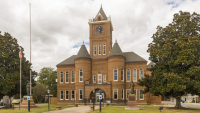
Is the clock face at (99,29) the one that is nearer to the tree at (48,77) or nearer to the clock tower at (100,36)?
the clock tower at (100,36)

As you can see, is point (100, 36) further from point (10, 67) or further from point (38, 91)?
point (38, 91)

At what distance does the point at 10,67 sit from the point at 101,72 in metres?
17.8

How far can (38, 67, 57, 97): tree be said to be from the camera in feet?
221

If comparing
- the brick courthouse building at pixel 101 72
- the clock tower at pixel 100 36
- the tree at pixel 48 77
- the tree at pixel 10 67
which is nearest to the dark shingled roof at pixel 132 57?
the brick courthouse building at pixel 101 72

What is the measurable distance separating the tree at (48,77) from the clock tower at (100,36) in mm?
29906

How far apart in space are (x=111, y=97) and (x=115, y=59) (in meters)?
7.64

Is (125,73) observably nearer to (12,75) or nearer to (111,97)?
(111,97)

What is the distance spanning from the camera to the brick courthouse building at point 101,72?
37.5 m

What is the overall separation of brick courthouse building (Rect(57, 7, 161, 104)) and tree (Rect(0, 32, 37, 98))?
419 inches

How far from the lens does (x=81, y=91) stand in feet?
129

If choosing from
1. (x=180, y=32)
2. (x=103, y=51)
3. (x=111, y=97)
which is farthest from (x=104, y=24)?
(x=180, y=32)

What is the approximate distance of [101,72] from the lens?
4006cm

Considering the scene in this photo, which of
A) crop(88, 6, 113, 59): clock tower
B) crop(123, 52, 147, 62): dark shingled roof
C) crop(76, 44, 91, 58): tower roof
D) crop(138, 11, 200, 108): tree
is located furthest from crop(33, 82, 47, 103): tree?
crop(138, 11, 200, 108): tree

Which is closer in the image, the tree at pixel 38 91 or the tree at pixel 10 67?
the tree at pixel 10 67
